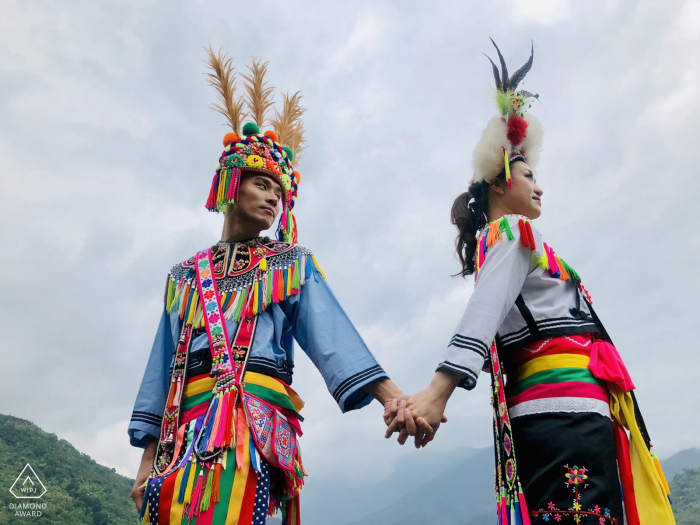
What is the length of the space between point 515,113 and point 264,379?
222cm

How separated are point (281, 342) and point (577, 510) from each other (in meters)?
1.52

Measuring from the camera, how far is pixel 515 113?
3.23 m

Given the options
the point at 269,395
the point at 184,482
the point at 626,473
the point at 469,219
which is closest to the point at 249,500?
the point at 184,482

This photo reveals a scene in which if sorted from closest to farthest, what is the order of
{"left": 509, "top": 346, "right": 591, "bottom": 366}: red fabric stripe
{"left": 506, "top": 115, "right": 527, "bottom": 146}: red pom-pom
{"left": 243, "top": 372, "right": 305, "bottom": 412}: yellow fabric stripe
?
{"left": 509, "top": 346, "right": 591, "bottom": 366}: red fabric stripe
{"left": 243, "top": 372, "right": 305, "bottom": 412}: yellow fabric stripe
{"left": 506, "top": 115, "right": 527, "bottom": 146}: red pom-pom

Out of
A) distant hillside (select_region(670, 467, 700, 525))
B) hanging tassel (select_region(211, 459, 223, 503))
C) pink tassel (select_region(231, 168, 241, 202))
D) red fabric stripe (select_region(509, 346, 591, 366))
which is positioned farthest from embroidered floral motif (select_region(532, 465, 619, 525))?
distant hillside (select_region(670, 467, 700, 525))

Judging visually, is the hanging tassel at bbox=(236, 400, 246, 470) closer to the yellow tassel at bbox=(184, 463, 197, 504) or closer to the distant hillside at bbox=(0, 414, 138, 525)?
the yellow tassel at bbox=(184, 463, 197, 504)

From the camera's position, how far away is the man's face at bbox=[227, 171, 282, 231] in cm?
300

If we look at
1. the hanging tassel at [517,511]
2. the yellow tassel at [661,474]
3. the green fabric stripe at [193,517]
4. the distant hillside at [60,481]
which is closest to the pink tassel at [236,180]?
the green fabric stripe at [193,517]

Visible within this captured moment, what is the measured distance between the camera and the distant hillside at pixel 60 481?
61.0 feet

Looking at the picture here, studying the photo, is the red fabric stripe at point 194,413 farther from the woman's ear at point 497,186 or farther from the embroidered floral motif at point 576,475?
the woman's ear at point 497,186

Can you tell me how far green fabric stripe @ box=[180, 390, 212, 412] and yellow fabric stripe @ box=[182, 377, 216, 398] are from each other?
0.01 m

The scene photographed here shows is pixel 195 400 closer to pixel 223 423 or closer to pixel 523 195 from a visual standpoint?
pixel 223 423

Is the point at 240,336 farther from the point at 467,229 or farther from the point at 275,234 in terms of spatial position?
the point at 467,229

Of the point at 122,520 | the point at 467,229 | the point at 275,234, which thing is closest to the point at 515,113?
the point at 467,229
